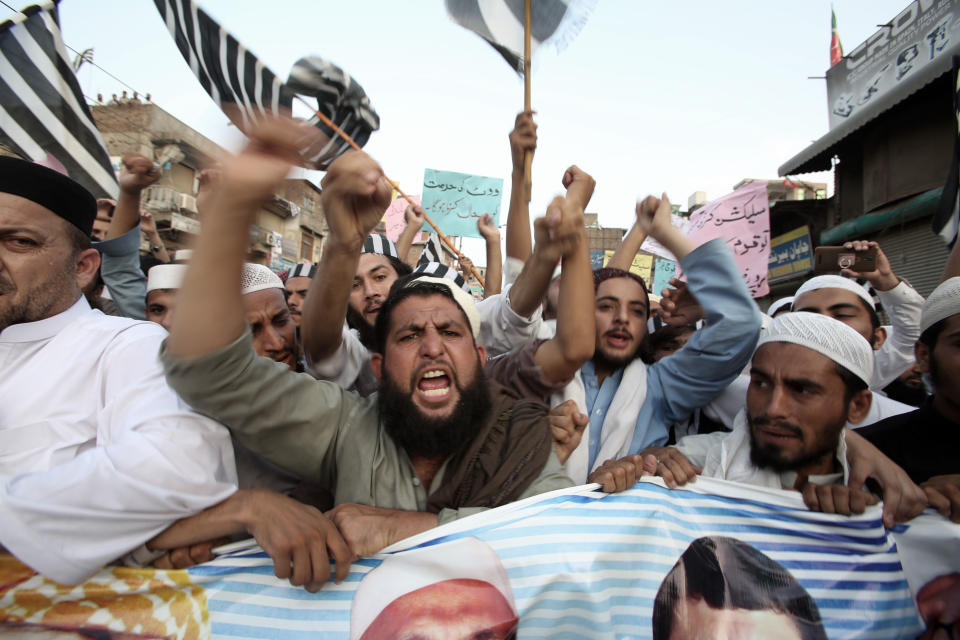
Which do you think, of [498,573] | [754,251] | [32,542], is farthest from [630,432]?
[754,251]

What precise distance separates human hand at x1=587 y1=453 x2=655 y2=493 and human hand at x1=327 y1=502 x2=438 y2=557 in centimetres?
53

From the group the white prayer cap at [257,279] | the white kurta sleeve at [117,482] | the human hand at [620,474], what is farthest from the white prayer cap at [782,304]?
the white kurta sleeve at [117,482]

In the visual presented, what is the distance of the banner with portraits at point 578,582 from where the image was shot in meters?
1.37

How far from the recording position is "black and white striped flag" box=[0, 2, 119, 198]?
2.71 m

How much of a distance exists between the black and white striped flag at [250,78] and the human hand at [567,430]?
69.1 inches

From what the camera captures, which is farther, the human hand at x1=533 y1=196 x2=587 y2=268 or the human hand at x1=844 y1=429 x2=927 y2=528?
the human hand at x1=533 y1=196 x2=587 y2=268

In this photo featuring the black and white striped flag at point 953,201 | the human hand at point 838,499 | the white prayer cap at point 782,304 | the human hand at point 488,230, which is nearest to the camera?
the human hand at point 838,499

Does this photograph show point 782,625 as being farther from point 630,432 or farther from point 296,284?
point 296,284

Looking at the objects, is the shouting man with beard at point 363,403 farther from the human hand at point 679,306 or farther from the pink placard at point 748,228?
the pink placard at point 748,228

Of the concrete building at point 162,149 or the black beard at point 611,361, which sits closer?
the black beard at point 611,361

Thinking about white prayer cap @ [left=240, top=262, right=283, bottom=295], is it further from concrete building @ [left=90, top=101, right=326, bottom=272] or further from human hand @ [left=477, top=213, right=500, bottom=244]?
concrete building @ [left=90, top=101, right=326, bottom=272]

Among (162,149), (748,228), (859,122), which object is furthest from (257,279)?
(162,149)

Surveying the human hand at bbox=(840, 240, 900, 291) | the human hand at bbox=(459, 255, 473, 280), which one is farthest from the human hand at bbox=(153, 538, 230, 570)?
the human hand at bbox=(459, 255, 473, 280)

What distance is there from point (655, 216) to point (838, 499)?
136cm
